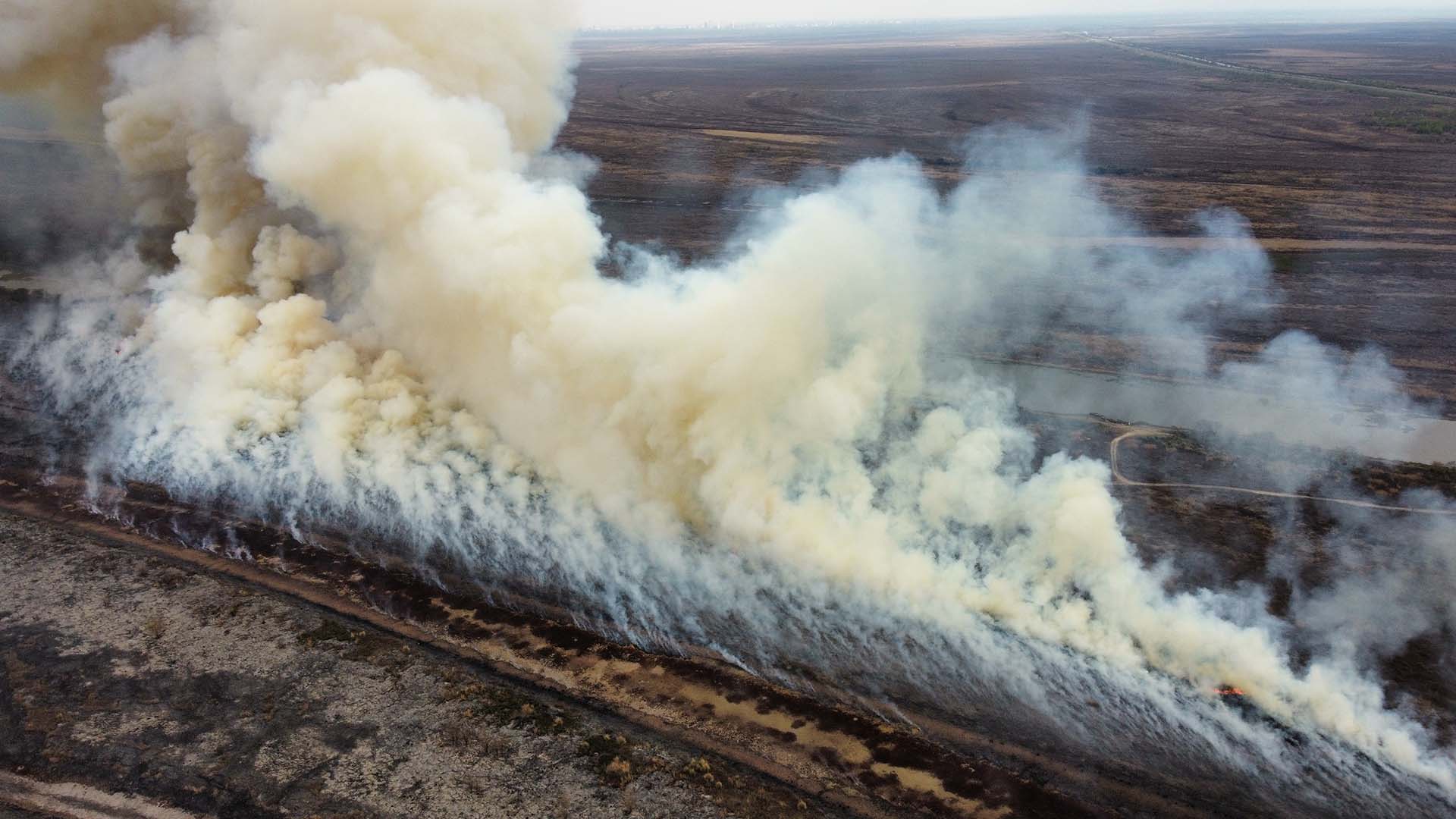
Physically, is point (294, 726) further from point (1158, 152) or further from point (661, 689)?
point (1158, 152)

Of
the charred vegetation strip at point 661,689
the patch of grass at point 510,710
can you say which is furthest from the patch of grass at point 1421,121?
the patch of grass at point 510,710

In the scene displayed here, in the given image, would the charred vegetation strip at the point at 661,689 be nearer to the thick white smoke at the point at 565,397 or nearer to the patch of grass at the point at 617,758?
the patch of grass at the point at 617,758

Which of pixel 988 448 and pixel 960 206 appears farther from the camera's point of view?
pixel 960 206

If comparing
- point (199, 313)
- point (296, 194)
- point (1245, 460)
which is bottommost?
point (1245, 460)

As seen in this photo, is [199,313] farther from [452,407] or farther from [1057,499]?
[1057,499]

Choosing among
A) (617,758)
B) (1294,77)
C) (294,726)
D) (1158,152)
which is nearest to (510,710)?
(617,758)

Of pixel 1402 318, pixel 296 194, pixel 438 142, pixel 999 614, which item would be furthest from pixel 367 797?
pixel 1402 318

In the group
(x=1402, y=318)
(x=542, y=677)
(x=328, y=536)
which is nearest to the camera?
(x=542, y=677)
